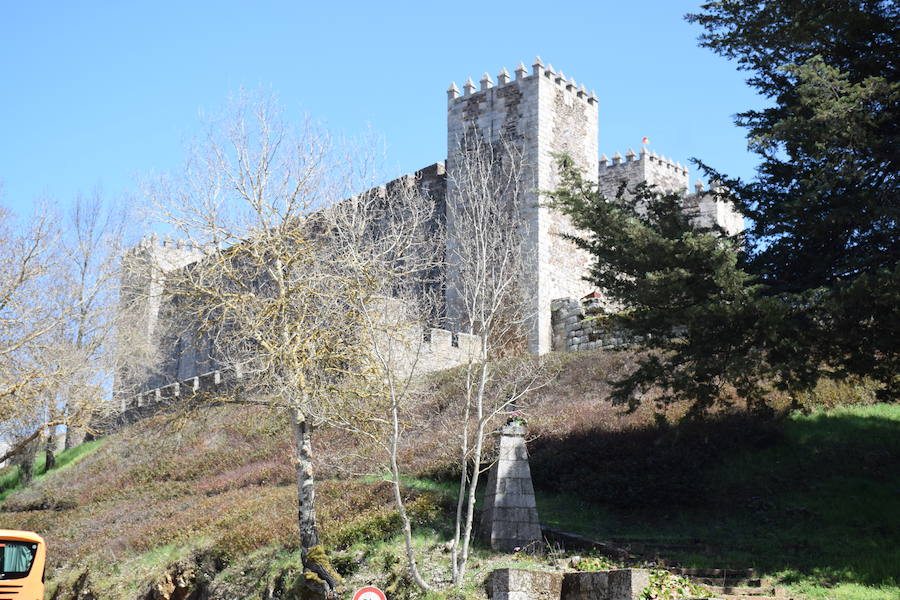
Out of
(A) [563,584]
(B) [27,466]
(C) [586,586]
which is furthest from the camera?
(B) [27,466]

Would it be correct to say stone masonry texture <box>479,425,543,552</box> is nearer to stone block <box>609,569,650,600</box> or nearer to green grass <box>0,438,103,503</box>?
stone block <box>609,569,650,600</box>

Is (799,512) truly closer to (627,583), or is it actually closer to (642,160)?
(627,583)

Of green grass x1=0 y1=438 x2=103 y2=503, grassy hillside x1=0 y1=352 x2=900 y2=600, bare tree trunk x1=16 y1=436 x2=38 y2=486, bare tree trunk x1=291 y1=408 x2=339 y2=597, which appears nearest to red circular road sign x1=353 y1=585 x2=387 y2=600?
grassy hillside x1=0 y1=352 x2=900 y2=600

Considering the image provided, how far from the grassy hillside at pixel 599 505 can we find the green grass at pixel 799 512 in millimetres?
33

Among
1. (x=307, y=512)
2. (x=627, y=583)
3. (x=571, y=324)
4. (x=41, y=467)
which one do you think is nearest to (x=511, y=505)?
(x=307, y=512)

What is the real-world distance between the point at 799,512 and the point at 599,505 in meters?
3.28

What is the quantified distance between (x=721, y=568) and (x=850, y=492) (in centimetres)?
353

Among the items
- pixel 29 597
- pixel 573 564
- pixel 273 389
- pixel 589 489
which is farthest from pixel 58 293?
pixel 573 564

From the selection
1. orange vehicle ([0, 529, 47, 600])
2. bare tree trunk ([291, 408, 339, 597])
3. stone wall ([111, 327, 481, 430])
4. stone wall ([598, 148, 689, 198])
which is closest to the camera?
orange vehicle ([0, 529, 47, 600])

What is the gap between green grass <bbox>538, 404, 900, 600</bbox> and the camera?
1247 centimetres

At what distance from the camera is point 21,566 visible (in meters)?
13.4

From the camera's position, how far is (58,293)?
2386 cm

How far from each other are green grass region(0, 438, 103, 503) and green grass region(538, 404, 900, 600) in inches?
843

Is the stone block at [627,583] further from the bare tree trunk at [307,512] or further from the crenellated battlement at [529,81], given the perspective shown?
the crenellated battlement at [529,81]
